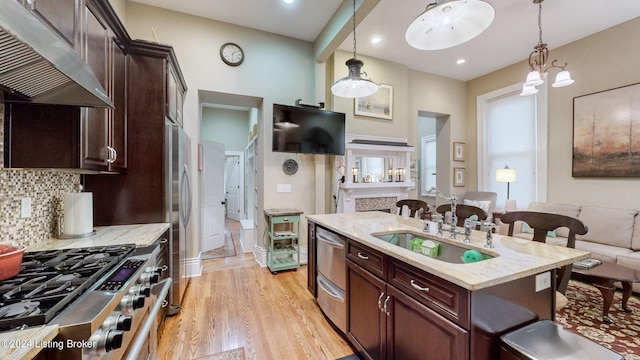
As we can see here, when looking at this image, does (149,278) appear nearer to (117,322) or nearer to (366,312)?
(117,322)

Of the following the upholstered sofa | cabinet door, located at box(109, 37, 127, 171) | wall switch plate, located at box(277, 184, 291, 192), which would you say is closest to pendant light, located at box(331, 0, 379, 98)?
wall switch plate, located at box(277, 184, 291, 192)

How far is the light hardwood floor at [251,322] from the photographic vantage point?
1927 millimetres

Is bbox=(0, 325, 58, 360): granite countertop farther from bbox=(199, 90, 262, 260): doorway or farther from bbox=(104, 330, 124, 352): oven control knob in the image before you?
bbox=(199, 90, 262, 260): doorway

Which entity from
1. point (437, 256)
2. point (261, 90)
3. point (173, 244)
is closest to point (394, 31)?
point (261, 90)

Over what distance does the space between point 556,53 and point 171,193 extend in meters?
6.01

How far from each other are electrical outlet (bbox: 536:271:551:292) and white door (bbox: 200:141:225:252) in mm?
4508

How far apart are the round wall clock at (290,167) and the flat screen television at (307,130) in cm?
43

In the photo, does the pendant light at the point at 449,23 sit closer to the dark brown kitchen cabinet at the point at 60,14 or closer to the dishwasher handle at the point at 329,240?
the dishwasher handle at the point at 329,240

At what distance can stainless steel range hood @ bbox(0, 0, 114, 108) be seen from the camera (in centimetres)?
78

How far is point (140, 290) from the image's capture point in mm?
1149

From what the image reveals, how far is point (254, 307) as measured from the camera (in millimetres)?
2564

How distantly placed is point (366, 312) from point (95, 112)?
2.32m

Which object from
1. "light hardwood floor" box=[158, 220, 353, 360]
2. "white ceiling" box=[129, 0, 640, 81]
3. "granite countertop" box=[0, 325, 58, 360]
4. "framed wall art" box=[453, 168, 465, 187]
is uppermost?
"white ceiling" box=[129, 0, 640, 81]

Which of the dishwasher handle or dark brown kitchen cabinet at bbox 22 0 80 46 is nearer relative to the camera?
dark brown kitchen cabinet at bbox 22 0 80 46
